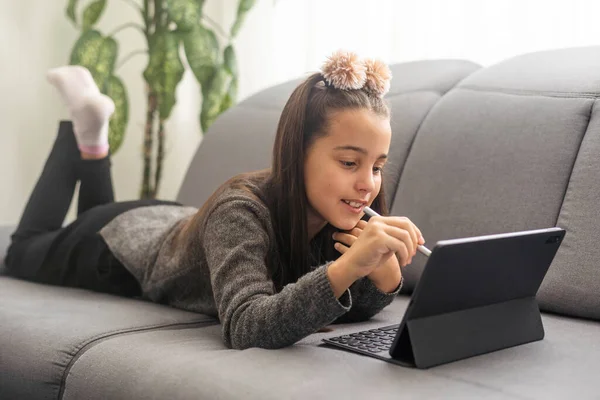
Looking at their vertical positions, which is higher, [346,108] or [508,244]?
[346,108]

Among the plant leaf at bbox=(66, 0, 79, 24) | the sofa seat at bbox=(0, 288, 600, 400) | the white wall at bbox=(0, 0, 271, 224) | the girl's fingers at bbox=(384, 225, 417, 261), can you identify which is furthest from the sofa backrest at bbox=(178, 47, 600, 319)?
the plant leaf at bbox=(66, 0, 79, 24)

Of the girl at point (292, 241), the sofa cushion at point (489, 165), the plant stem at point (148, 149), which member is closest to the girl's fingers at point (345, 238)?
the girl at point (292, 241)

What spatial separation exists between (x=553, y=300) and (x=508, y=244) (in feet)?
1.30

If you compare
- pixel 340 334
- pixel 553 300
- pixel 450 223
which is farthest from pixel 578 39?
pixel 340 334

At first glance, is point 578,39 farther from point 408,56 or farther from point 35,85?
point 35,85

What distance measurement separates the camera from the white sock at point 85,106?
194 centimetres

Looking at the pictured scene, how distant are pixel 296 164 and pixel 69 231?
0.77m

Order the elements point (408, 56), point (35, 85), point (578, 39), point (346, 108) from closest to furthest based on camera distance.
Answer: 1. point (346, 108)
2. point (578, 39)
3. point (408, 56)
4. point (35, 85)

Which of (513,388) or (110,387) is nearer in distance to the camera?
(513,388)

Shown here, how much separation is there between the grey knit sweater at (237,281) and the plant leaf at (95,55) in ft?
3.58

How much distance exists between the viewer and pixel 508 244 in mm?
1115

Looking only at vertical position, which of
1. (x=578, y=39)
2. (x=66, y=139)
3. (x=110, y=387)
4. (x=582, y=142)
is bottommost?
(x=110, y=387)

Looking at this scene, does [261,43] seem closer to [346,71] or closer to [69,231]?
[69,231]

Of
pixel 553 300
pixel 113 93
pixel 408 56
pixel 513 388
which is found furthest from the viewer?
pixel 113 93
